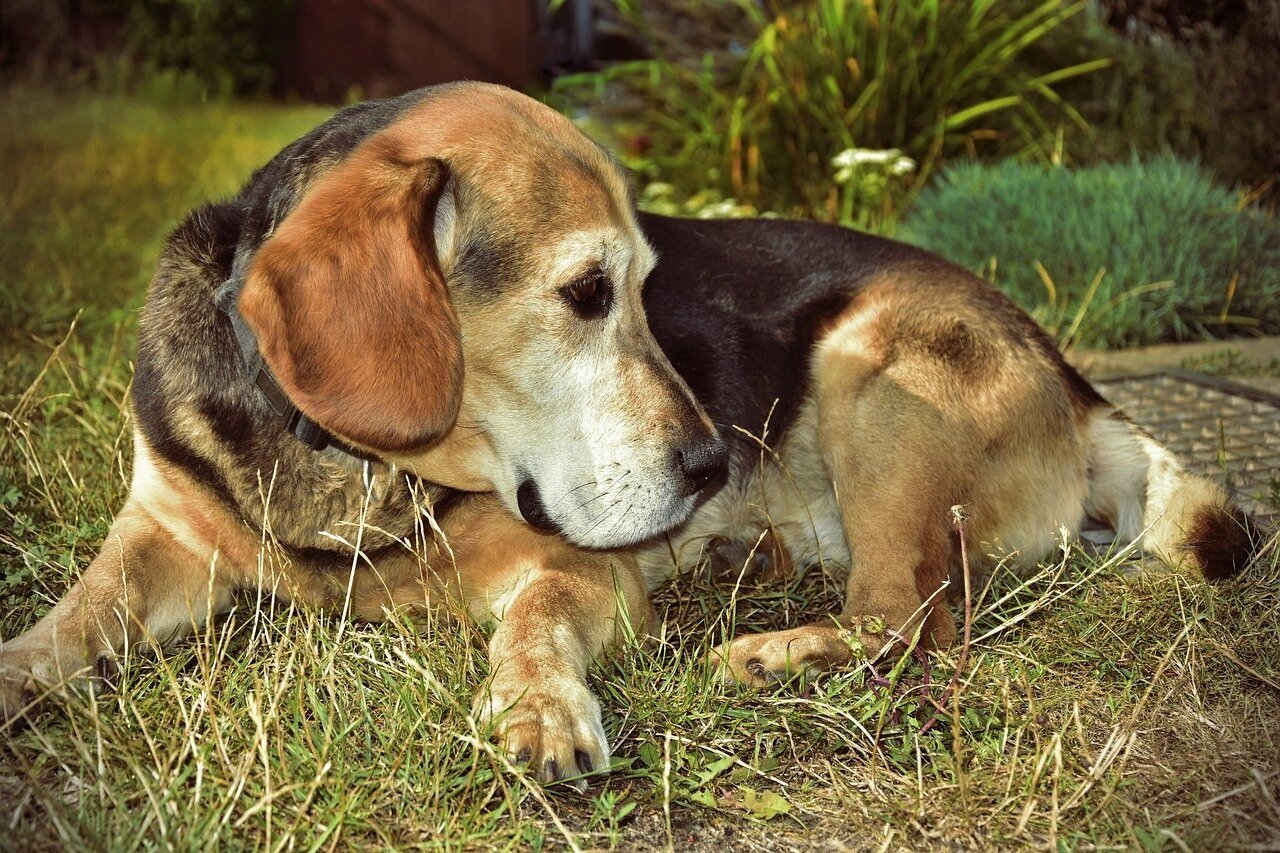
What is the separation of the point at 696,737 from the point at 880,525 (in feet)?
3.17

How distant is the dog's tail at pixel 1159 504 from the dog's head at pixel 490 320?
1.39 m

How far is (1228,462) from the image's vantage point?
160 inches

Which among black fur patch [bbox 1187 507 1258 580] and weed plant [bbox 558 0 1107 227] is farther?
weed plant [bbox 558 0 1107 227]

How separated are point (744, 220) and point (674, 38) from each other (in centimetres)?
502

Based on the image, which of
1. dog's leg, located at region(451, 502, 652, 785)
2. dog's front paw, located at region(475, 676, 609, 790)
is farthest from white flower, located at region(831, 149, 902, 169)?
dog's front paw, located at region(475, 676, 609, 790)

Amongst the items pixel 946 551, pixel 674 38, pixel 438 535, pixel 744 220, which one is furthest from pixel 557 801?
pixel 674 38

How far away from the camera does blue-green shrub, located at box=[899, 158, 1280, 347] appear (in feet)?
18.5

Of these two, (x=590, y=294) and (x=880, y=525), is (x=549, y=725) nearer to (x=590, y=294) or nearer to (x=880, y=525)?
(x=590, y=294)

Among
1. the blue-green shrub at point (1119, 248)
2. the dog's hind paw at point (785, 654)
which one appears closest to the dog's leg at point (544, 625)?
the dog's hind paw at point (785, 654)

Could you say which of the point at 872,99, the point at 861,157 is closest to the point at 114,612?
the point at 861,157

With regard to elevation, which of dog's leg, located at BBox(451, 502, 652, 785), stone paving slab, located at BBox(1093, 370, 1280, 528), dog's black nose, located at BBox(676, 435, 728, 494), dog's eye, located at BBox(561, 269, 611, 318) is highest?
dog's eye, located at BBox(561, 269, 611, 318)

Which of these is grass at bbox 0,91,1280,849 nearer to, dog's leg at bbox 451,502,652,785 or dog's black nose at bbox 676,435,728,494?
dog's leg at bbox 451,502,652,785

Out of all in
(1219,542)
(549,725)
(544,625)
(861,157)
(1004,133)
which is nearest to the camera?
(549,725)

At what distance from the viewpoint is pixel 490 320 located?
279 cm
